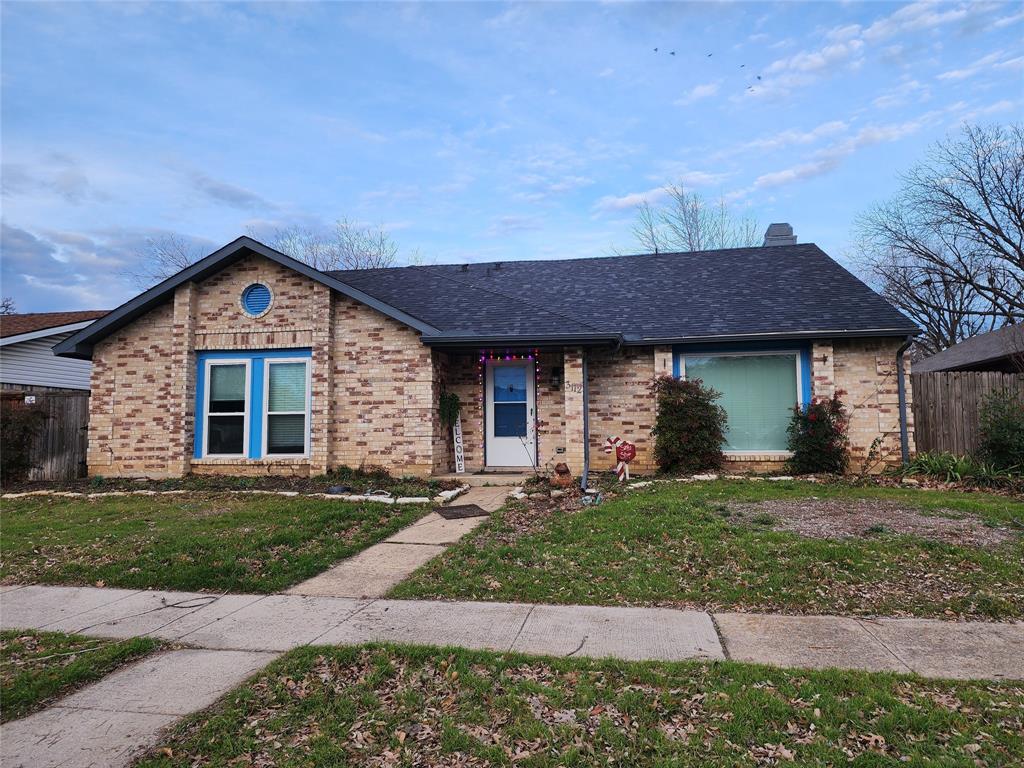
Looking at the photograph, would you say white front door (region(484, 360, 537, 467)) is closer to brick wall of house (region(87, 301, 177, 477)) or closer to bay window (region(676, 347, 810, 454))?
bay window (region(676, 347, 810, 454))

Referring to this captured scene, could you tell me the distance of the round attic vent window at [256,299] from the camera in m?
11.8

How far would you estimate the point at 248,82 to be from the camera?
1139 centimetres

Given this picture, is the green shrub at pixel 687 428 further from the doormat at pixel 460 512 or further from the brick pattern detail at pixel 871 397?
the doormat at pixel 460 512

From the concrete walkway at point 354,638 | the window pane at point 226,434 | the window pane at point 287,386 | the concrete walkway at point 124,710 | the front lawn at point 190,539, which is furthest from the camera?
the window pane at point 226,434

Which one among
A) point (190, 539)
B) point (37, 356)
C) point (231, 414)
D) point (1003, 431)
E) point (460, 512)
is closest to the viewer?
point (190, 539)

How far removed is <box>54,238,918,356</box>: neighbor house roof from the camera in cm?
1104

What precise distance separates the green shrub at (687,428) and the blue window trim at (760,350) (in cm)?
74

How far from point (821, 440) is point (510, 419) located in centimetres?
577

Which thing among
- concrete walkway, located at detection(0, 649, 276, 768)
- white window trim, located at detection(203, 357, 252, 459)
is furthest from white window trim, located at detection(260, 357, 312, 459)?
concrete walkway, located at detection(0, 649, 276, 768)

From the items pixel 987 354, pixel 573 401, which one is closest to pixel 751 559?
pixel 573 401

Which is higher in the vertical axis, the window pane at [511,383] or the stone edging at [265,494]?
the window pane at [511,383]

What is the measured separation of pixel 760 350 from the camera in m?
11.7

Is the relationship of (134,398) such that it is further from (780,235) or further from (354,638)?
(780,235)

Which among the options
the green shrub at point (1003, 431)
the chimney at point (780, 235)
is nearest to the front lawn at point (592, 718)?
the green shrub at point (1003, 431)
